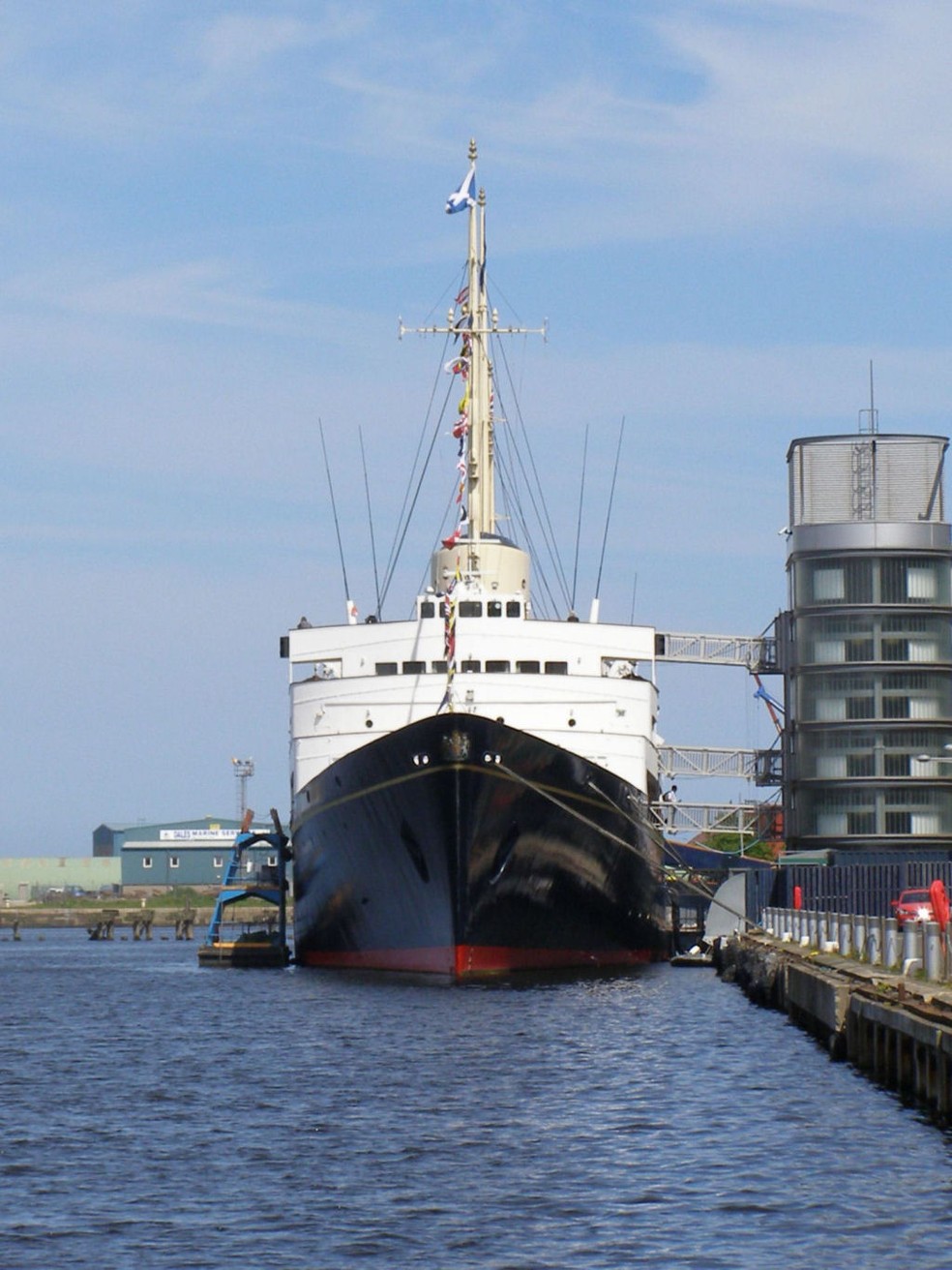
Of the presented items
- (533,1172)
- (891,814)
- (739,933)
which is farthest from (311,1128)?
(891,814)

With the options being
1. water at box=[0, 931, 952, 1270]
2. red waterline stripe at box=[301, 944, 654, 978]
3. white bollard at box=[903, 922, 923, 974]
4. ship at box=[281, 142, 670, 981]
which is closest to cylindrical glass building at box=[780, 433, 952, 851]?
ship at box=[281, 142, 670, 981]

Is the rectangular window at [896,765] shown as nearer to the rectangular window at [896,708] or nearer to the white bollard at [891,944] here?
the rectangular window at [896,708]

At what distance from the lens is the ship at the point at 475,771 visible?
46031 millimetres

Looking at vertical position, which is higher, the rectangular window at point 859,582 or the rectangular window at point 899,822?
the rectangular window at point 859,582

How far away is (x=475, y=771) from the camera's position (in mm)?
45625

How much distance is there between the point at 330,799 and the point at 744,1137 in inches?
1019

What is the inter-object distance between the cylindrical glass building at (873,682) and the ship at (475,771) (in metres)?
14.6

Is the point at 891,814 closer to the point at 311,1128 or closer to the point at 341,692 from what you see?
the point at 341,692

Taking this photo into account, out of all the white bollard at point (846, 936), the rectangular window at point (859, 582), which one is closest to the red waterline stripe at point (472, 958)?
the white bollard at point (846, 936)

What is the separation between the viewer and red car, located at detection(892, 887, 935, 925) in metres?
42.8

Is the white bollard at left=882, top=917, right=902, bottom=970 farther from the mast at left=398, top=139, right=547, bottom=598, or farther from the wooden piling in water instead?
the mast at left=398, top=139, right=547, bottom=598

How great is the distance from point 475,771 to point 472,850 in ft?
5.67

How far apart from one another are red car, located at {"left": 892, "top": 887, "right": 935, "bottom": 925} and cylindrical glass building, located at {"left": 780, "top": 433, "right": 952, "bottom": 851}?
24.5 metres

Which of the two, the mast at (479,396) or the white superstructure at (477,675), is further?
the mast at (479,396)
